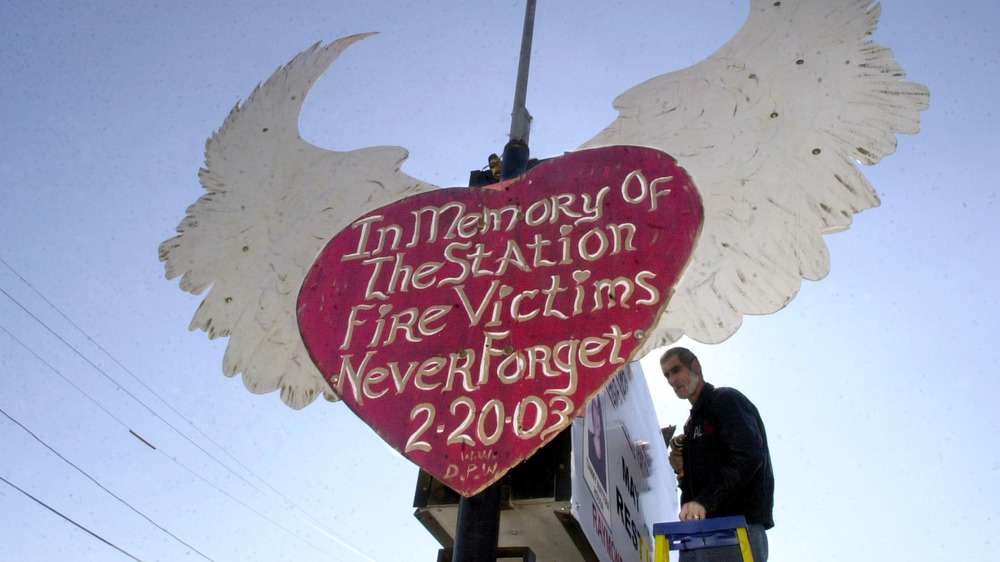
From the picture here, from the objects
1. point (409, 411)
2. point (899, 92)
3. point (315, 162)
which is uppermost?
point (315, 162)

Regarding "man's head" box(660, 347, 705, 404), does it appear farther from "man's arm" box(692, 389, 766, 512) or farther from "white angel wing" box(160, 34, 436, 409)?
"white angel wing" box(160, 34, 436, 409)

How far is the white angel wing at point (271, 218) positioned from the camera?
3.17 meters

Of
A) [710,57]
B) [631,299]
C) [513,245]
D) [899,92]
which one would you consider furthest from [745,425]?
[710,57]

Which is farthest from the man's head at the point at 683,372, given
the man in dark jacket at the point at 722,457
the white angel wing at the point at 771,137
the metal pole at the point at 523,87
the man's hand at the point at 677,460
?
the metal pole at the point at 523,87

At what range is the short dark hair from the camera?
10.2 ft

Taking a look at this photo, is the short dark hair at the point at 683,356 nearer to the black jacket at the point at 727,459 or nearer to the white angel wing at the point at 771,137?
the black jacket at the point at 727,459

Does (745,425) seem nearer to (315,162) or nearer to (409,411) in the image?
(409,411)

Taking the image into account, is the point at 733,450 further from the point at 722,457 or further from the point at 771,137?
the point at 771,137

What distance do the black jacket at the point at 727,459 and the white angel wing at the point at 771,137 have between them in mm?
387

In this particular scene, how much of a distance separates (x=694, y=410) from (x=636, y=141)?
1059 millimetres

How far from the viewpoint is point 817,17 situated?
309 centimetres

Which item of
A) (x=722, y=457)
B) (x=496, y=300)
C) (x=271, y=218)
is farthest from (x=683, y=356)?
(x=271, y=218)

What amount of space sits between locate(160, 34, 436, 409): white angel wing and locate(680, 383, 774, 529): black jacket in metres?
1.37

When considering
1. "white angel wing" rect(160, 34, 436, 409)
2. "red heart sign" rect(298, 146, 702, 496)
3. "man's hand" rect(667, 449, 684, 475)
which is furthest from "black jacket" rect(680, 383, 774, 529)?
"white angel wing" rect(160, 34, 436, 409)
